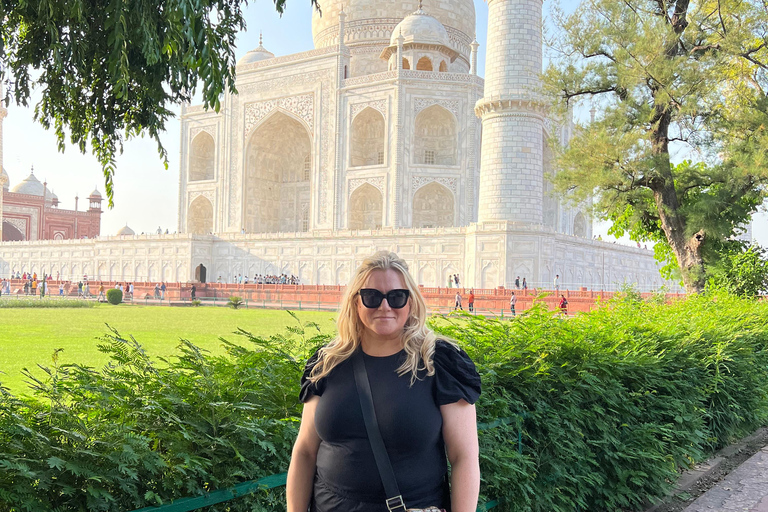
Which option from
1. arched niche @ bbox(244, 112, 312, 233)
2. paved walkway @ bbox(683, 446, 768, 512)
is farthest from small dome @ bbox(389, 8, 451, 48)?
paved walkway @ bbox(683, 446, 768, 512)

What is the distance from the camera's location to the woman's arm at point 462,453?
176 centimetres

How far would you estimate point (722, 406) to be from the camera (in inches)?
197

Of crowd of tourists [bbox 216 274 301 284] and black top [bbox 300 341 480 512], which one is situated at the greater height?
crowd of tourists [bbox 216 274 301 284]

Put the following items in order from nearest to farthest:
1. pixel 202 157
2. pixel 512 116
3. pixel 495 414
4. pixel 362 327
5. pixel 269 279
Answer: pixel 362 327, pixel 495 414, pixel 512 116, pixel 269 279, pixel 202 157

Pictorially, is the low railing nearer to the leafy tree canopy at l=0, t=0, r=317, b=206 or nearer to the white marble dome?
the leafy tree canopy at l=0, t=0, r=317, b=206

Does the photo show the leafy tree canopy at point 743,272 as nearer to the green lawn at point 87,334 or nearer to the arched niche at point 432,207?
the green lawn at point 87,334

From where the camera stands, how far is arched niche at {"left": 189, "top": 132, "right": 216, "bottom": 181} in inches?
1539

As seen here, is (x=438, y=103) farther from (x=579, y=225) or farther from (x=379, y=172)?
(x=579, y=225)

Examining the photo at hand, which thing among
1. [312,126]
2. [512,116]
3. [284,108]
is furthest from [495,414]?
[284,108]

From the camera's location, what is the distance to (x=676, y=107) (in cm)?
1001

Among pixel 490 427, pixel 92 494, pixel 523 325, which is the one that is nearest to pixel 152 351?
pixel 523 325

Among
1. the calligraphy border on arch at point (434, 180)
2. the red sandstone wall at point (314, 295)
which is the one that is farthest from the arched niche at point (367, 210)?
the red sandstone wall at point (314, 295)

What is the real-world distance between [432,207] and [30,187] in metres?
37.7

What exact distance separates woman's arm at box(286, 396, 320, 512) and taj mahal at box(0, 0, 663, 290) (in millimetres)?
21777
